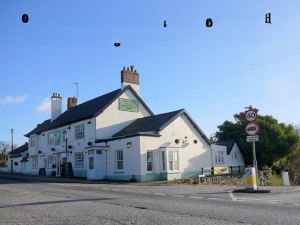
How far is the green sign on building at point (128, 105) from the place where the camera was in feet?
132

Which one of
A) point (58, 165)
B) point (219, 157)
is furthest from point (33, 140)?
point (219, 157)

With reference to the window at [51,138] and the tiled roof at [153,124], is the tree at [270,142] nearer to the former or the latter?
the tiled roof at [153,124]

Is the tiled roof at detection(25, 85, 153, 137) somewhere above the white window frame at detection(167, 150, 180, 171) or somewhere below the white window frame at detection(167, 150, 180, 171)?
above

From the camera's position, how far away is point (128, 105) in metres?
40.8

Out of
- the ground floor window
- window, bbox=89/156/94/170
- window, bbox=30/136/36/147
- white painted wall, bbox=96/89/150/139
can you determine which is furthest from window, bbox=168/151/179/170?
window, bbox=30/136/36/147

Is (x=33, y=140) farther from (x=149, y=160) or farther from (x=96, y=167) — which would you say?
(x=149, y=160)

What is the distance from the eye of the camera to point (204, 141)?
127 feet

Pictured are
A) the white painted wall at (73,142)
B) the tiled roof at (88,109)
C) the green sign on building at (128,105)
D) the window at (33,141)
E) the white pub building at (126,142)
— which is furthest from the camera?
the window at (33,141)

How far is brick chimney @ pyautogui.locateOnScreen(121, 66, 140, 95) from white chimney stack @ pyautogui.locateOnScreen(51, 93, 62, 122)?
1337cm

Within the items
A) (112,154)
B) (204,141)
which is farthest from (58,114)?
(204,141)

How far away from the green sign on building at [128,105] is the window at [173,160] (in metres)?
8.13

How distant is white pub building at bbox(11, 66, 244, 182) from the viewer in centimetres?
3362

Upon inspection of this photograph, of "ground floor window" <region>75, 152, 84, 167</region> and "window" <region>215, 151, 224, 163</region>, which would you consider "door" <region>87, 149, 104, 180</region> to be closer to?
"ground floor window" <region>75, 152, 84, 167</region>

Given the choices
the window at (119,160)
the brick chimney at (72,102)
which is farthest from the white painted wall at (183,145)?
the brick chimney at (72,102)
